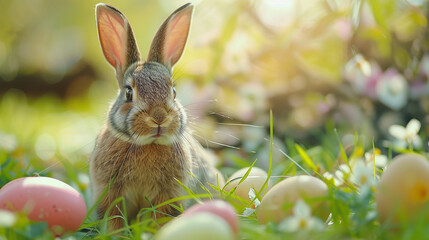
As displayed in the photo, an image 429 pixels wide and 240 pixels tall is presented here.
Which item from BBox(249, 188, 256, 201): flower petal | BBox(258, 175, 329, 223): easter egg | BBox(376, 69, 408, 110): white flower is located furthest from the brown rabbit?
BBox(376, 69, 408, 110): white flower

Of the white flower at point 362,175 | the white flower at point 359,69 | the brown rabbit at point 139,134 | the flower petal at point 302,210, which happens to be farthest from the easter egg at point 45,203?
the white flower at point 359,69

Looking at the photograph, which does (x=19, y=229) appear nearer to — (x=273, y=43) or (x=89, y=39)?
(x=273, y=43)

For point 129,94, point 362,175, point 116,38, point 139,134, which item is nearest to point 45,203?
point 139,134

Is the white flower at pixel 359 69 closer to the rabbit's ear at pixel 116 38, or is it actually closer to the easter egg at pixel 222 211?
the rabbit's ear at pixel 116 38

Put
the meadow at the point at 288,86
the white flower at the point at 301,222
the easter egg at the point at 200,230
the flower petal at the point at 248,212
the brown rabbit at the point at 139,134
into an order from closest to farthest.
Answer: the easter egg at the point at 200,230 → the white flower at the point at 301,222 → the flower petal at the point at 248,212 → the brown rabbit at the point at 139,134 → the meadow at the point at 288,86

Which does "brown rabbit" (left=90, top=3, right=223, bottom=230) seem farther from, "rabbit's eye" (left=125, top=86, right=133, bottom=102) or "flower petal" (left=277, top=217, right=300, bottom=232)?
"flower petal" (left=277, top=217, right=300, bottom=232)

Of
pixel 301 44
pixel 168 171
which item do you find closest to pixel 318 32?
pixel 301 44

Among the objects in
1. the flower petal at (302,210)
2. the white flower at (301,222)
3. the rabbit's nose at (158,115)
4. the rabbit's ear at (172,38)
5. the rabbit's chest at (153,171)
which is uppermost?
the rabbit's ear at (172,38)
